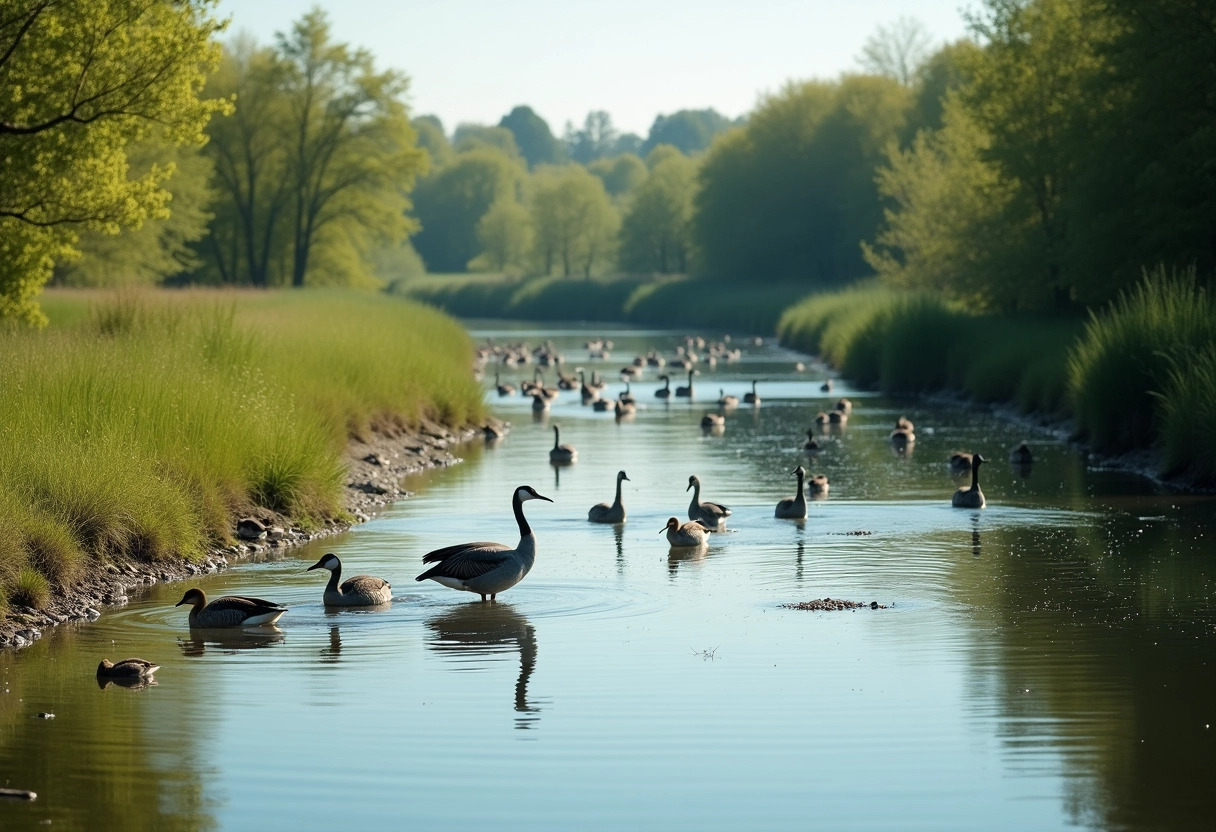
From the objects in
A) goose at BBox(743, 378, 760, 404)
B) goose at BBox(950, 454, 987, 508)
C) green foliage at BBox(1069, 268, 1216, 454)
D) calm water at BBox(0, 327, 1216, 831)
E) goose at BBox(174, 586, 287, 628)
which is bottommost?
calm water at BBox(0, 327, 1216, 831)

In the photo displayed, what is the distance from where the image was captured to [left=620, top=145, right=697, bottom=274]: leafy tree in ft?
430

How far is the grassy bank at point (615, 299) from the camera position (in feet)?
309

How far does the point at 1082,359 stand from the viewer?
3234 centimetres

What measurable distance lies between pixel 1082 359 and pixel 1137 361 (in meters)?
2.81

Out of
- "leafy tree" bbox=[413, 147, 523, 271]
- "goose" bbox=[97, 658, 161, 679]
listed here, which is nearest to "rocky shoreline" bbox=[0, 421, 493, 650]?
"goose" bbox=[97, 658, 161, 679]

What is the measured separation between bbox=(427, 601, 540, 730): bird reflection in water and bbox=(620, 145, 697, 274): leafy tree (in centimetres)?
11481

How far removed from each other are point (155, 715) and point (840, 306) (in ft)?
188

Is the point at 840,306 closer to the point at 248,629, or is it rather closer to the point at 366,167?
the point at 366,167

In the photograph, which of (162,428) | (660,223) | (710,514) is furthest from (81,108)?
(660,223)

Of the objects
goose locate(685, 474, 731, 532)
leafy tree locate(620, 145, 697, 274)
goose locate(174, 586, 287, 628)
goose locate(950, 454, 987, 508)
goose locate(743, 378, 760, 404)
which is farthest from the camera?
leafy tree locate(620, 145, 697, 274)

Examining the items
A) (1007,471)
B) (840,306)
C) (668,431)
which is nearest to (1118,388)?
(1007,471)

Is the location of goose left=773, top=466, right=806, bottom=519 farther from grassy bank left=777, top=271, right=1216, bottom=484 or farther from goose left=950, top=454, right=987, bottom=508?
grassy bank left=777, top=271, right=1216, bottom=484

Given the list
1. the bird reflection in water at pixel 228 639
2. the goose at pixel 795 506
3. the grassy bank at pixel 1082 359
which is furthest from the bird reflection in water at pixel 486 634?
the grassy bank at pixel 1082 359

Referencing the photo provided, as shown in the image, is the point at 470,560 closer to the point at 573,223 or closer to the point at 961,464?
the point at 961,464
